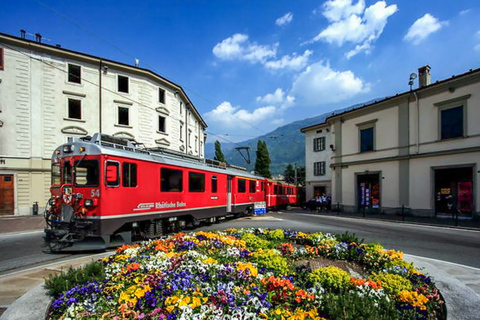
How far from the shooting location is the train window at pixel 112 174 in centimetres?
741

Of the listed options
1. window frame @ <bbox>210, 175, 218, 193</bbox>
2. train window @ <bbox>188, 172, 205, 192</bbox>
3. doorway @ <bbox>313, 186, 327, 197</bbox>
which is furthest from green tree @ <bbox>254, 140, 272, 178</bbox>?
train window @ <bbox>188, 172, 205, 192</bbox>

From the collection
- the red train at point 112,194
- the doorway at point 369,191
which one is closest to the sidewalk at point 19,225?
the red train at point 112,194

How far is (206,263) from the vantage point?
4145 millimetres

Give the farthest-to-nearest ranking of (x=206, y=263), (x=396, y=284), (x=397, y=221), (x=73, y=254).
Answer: (x=397, y=221), (x=73, y=254), (x=206, y=263), (x=396, y=284)

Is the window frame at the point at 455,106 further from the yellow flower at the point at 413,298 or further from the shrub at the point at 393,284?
the yellow flower at the point at 413,298

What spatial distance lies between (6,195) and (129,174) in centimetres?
1644

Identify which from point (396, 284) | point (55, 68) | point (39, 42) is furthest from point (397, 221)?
point (39, 42)

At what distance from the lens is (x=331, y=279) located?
12.4ft

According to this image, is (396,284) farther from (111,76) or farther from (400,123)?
(111,76)

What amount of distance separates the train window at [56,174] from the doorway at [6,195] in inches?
559

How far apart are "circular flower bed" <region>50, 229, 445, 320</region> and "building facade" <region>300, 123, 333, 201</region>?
26.8 metres

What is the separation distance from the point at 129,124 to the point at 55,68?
675 centimetres

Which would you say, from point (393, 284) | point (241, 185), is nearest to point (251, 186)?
point (241, 185)

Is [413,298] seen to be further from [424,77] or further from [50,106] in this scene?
[50,106]
